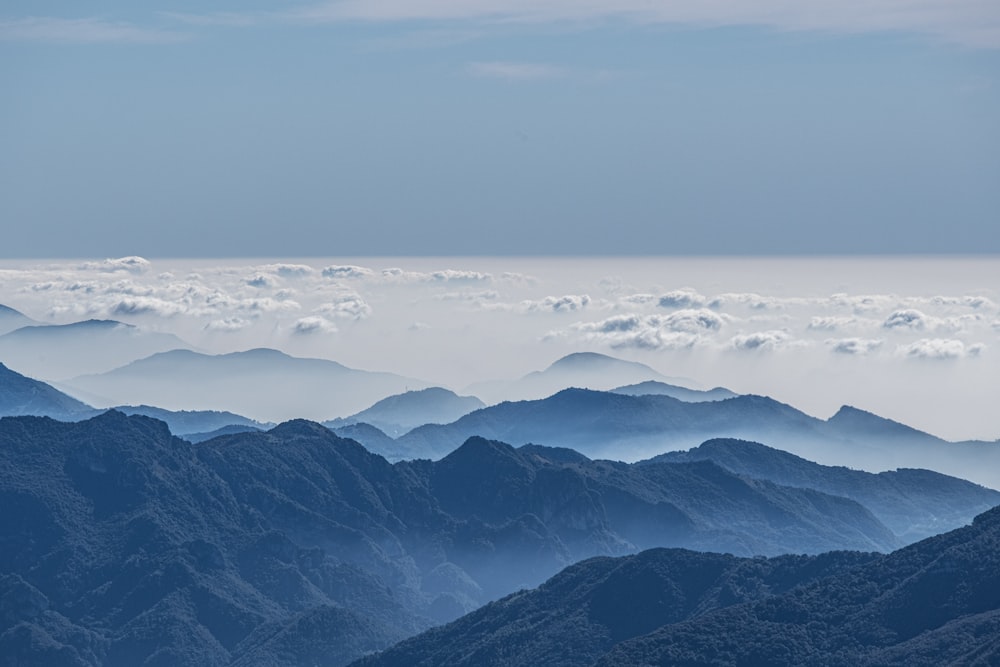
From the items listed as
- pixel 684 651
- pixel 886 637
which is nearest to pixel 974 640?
pixel 886 637

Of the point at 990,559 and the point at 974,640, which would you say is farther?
the point at 990,559

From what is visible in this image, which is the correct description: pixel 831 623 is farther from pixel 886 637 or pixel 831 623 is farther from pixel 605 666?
pixel 605 666

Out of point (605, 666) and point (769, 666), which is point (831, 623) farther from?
point (605, 666)

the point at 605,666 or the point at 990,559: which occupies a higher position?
the point at 990,559

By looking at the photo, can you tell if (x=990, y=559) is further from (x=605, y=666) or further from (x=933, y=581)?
(x=605, y=666)

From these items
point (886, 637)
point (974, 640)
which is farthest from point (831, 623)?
point (974, 640)

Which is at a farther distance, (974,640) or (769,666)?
(769,666)

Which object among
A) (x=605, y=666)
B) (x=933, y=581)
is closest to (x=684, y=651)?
(x=605, y=666)
